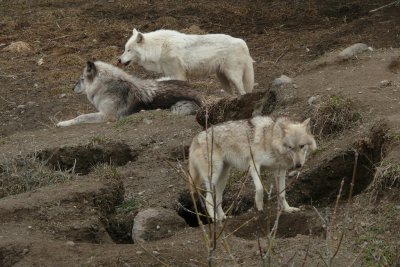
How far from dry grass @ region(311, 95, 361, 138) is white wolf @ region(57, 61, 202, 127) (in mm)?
2877

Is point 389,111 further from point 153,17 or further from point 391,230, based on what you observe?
point 153,17

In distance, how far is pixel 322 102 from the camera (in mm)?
9117

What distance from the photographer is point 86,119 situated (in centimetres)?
1198

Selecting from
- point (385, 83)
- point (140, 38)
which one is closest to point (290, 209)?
point (385, 83)

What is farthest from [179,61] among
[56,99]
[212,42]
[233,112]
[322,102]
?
[322,102]

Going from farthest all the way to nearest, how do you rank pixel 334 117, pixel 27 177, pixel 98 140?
pixel 98 140 < pixel 334 117 < pixel 27 177

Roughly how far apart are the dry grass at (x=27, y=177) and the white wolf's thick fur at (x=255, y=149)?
60.8 inches

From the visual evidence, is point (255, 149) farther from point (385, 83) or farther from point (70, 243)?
point (385, 83)

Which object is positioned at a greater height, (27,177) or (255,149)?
(255,149)

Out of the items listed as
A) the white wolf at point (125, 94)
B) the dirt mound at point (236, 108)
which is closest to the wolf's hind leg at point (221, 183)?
the dirt mound at point (236, 108)

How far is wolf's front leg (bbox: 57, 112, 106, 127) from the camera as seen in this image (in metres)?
11.8

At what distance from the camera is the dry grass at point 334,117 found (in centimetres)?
870

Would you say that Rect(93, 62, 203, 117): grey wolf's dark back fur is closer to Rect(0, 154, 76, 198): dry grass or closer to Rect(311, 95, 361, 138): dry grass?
Rect(311, 95, 361, 138): dry grass

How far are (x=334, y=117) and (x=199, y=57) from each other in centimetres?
467
